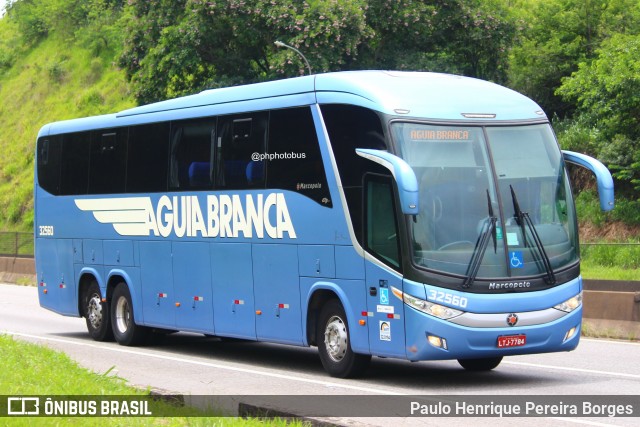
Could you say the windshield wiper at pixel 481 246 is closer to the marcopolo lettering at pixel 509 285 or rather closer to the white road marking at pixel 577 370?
the marcopolo lettering at pixel 509 285

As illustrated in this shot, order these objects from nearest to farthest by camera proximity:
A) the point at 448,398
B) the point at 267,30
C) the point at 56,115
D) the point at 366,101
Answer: the point at 448,398 → the point at 366,101 → the point at 267,30 → the point at 56,115

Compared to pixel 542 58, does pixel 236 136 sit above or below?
below

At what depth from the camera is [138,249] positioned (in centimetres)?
1877

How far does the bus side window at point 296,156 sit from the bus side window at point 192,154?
5.23ft

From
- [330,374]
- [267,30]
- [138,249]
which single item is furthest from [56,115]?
[330,374]

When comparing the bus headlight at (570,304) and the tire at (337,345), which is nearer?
the bus headlight at (570,304)

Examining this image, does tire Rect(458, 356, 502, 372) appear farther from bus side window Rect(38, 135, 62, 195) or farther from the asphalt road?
bus side window Rect(38, 135, 62, 195)

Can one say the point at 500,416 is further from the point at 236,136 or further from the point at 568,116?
the point at 568,116

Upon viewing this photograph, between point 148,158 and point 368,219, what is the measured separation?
6.12 meters

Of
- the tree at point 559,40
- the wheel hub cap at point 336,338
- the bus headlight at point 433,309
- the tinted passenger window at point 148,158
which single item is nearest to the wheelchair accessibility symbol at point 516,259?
the bus headlight at point 433,309

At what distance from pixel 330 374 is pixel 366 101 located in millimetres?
3442

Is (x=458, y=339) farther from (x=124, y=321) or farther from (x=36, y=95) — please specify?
(x=36, y=95)

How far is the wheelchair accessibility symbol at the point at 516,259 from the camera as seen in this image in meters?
12.9

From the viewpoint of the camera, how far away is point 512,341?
12.8m
